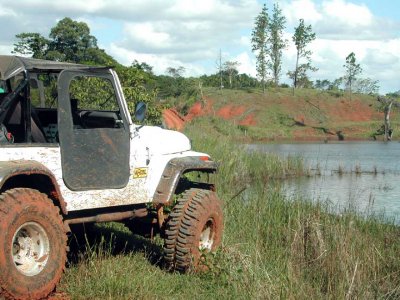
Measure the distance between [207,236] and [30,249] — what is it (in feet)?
8.54

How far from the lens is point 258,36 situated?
67812 millimetres

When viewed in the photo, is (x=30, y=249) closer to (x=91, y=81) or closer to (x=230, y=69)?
(x=91, y=81)

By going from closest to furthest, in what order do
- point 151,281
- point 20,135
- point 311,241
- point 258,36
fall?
point 20,135, point 151,281, point 311,241, point 258,36

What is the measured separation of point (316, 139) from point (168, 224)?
161 feet

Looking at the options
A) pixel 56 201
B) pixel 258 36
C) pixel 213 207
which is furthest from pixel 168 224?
pixel 258 36

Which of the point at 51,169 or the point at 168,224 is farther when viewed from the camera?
the point at 168,224

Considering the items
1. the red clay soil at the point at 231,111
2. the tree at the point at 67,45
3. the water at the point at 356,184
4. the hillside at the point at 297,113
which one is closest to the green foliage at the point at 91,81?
the tree at the point at 67,45

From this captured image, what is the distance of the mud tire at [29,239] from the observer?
551 cm

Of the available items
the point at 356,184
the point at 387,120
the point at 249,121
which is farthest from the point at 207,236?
the point at 249,121

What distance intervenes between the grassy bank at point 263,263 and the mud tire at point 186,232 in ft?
0.50

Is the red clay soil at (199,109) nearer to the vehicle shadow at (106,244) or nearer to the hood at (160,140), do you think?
the vehicle shadow at (106,244)

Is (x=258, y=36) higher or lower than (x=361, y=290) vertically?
higher

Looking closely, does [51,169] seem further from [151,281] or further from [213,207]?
[213,207]

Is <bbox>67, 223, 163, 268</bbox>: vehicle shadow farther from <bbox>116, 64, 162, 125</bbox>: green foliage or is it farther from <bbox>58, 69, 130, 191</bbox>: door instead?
<bbox>116, 64, 162, 125</bbox>: green foliage
